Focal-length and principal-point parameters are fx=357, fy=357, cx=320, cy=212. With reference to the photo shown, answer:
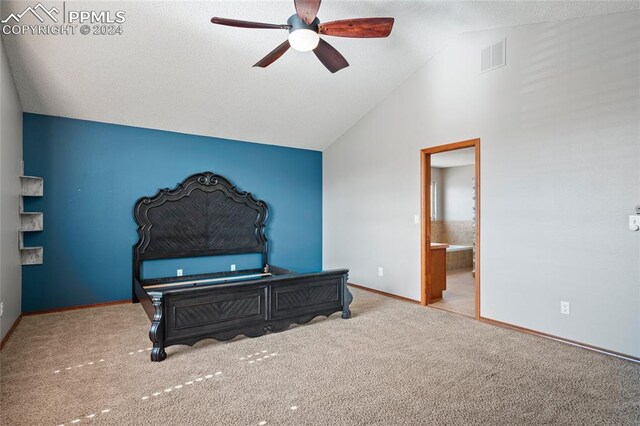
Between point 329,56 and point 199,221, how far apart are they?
126 inches

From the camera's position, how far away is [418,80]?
15.5 feet

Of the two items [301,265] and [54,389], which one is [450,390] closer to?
[54,389]

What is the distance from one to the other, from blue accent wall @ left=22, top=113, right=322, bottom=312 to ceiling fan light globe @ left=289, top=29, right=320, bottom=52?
10.2 feet

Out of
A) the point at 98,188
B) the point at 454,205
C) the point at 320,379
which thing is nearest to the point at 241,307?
the point at 320,379

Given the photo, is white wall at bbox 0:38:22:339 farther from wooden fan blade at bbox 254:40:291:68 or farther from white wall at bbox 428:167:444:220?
white wall at bbox 428:167:444:220

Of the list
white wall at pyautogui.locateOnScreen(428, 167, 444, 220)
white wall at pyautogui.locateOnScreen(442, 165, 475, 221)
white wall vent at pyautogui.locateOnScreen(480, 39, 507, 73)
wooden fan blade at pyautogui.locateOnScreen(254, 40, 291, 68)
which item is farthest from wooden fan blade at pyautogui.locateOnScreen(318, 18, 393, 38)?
white wall at pyautogui.locateOnScreen(428, 167, 444, 220)

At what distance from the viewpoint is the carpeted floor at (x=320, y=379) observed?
6.91 ft

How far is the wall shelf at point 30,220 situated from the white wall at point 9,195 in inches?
5.5

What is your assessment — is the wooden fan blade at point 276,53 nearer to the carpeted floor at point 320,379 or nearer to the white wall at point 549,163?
the white wall at point 549,163

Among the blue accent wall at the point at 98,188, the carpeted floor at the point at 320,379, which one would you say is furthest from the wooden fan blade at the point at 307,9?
the blue accent wall at the point at 98,188

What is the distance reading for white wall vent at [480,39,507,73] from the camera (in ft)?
12.4

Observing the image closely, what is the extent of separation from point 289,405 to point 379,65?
3930 millimetres

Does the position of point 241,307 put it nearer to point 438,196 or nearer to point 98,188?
point 98,188

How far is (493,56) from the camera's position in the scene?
3.88 m
